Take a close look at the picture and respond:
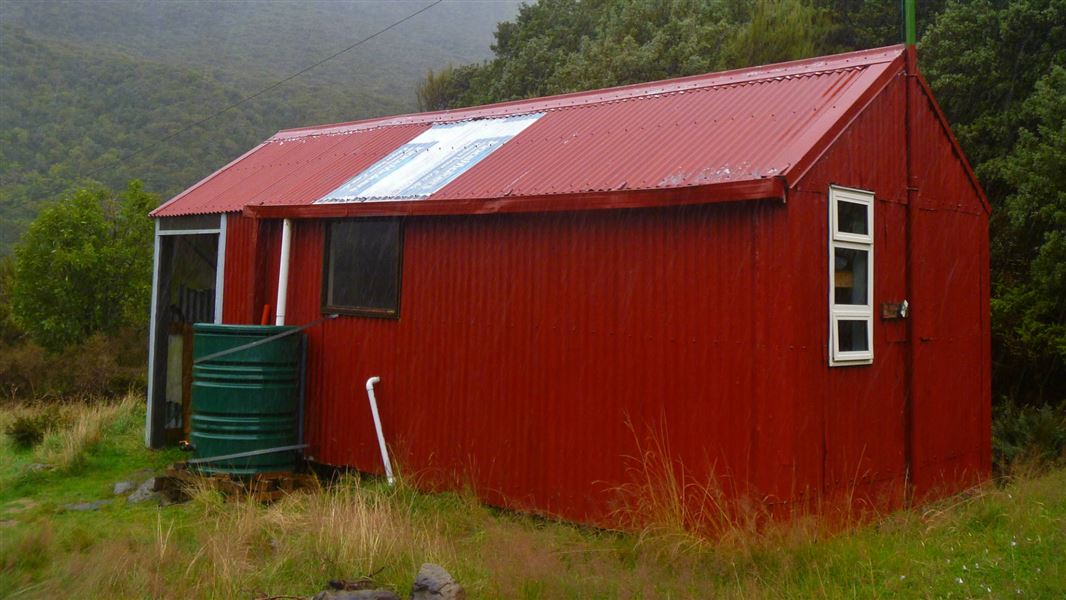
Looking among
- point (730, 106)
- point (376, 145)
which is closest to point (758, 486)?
point (730, 106)

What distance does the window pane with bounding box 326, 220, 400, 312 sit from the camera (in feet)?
31.9

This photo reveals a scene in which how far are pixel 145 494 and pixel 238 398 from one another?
52.7 inches

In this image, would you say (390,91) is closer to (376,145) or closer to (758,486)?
(376,145)

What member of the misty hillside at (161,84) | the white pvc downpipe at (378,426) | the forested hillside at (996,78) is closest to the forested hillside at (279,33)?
the misty hillside at (161,84)

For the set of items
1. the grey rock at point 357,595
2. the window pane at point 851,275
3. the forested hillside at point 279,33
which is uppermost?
the forested hillside at point 279,33

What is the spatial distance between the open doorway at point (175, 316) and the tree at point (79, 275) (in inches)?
270

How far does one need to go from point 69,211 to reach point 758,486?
679 inches

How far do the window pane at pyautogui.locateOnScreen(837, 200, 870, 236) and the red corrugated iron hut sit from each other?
1.4 inches

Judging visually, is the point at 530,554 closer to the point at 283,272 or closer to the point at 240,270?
the point at 283,272

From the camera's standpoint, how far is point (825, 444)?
7199mm

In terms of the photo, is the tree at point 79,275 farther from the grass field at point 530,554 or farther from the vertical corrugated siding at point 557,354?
the grass field at point 530,554

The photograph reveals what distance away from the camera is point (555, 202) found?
8.02 metres

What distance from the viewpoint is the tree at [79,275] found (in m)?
19.5

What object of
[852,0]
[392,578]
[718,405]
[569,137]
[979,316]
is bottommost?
[392,578]
